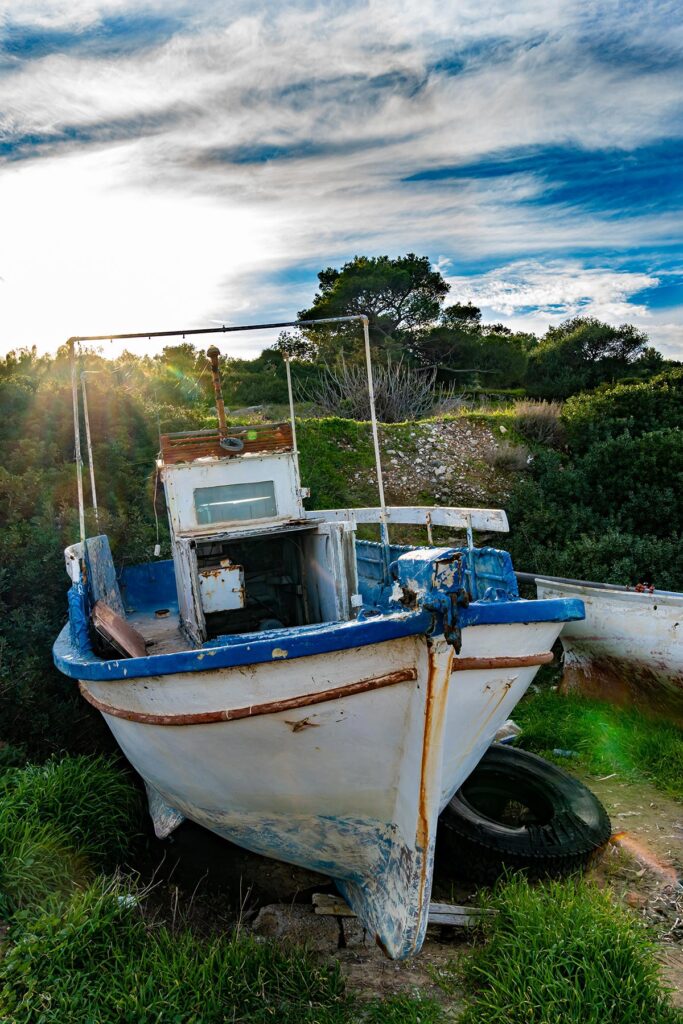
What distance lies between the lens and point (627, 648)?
6.97m

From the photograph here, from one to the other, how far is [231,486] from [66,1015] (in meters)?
3.89

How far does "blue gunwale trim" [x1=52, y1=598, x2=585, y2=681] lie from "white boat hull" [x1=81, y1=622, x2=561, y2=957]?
8 centimetres

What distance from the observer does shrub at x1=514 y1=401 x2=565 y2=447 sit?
44.8ft

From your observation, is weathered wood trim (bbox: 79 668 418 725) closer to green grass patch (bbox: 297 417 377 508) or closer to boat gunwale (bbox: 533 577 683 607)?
boat gunwale (bbox: 533 577 683 607)

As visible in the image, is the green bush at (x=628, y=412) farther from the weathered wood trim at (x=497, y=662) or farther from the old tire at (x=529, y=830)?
the weathered wood trim at (x=497, y=662)

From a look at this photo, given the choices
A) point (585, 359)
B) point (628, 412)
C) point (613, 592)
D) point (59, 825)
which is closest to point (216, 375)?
point (59, 825)

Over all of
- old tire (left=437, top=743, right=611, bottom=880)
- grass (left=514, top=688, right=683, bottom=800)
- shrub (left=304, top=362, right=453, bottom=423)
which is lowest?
grass (left=514, top=688, right=683, bottom=800)

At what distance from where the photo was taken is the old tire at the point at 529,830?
4528 mm

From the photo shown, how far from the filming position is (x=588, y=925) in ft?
12.1

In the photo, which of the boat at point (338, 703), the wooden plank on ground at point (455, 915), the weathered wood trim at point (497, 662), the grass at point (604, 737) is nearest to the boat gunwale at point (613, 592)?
the grass at point (604, 737)

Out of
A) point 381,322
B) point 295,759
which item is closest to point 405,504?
point 295,759

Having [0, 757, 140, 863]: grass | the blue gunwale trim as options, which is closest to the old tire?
the blue gunwale trim

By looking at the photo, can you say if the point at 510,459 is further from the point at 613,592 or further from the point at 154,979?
the point at 154,979

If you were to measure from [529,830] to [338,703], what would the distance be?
2154 millimetres
